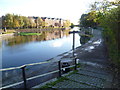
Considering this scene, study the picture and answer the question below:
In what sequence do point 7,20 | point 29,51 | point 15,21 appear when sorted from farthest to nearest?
point 15,21, point 7,20, point 29,51

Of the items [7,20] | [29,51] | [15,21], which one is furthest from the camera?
[15,21]

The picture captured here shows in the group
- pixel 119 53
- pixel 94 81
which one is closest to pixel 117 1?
pixel 119 53

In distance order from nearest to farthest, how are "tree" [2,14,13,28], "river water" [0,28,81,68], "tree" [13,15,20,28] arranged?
"river water" [0,28,81,68], "tree" [2,14,13,28], "tree" [13,15,20,28]

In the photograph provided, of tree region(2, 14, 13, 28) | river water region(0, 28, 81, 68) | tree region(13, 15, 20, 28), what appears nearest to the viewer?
river water region(0, 28, 81, 68)

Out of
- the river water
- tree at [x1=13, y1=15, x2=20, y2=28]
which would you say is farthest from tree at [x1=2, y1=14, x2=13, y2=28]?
the river water

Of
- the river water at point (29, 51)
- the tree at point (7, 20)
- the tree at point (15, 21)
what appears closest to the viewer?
the river water at point (29, 51)

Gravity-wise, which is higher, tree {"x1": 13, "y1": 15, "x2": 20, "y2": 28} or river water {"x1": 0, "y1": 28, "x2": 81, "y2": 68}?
tree {"x1": 13, "y1": 15, "x2": 20, "y2": 28}

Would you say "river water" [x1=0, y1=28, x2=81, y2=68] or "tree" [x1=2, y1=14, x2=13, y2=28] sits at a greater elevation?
"tree" [x1=2, y1=14, x2=13, y2=28]

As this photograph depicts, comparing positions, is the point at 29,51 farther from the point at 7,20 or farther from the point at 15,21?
the point at 15,21

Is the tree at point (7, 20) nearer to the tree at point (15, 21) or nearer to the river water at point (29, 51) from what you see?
the tree at point (15, 21)

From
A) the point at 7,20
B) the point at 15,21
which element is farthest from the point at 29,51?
the point at 15,21

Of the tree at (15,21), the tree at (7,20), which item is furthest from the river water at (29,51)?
the tree at (15,21)

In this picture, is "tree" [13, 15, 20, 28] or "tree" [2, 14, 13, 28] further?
"tree" [13, 15, 20, 28]

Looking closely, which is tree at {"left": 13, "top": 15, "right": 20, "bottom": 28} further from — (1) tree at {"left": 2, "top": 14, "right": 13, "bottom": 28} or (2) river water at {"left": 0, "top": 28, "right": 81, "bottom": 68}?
(2) river water at {"left": 0, "top": 28, "right": 81, "bottom": 68}
